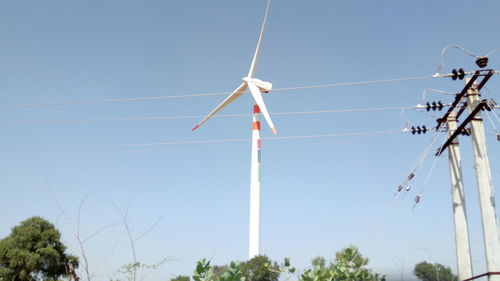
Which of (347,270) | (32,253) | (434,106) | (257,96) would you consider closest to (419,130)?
(434,106)

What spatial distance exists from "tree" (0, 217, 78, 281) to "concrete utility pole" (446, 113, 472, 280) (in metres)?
40.4

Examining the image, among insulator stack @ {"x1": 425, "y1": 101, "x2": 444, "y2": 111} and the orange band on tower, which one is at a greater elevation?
the orange band on tower

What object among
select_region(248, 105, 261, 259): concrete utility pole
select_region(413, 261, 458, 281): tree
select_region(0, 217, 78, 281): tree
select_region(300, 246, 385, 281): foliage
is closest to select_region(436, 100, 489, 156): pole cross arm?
select_region(413, 261, 458, 281): tree

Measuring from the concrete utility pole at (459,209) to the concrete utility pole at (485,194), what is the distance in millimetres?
2085

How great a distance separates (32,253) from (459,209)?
46.6 m

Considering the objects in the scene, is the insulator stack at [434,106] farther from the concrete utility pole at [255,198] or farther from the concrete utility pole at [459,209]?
the concrete utility pole at [255,198]

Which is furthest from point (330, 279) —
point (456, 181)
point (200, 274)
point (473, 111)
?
point (456, 181)

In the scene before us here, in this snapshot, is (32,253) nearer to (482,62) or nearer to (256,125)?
(256,125)

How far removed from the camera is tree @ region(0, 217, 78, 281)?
4434 cm

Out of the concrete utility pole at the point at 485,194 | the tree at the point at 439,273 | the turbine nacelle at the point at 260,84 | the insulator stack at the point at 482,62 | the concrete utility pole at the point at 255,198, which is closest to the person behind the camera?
the tree at the point at 439,273

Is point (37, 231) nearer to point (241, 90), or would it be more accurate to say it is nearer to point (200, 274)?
point (241, 90)

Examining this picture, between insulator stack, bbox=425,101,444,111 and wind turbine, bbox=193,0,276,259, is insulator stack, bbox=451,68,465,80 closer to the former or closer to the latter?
insulator stack, bbox=425,101,444,111

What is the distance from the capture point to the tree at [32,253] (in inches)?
1746

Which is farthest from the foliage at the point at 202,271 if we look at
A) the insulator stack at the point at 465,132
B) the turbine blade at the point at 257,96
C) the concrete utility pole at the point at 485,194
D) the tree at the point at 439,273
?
the turbine blade at the point at 257,96
